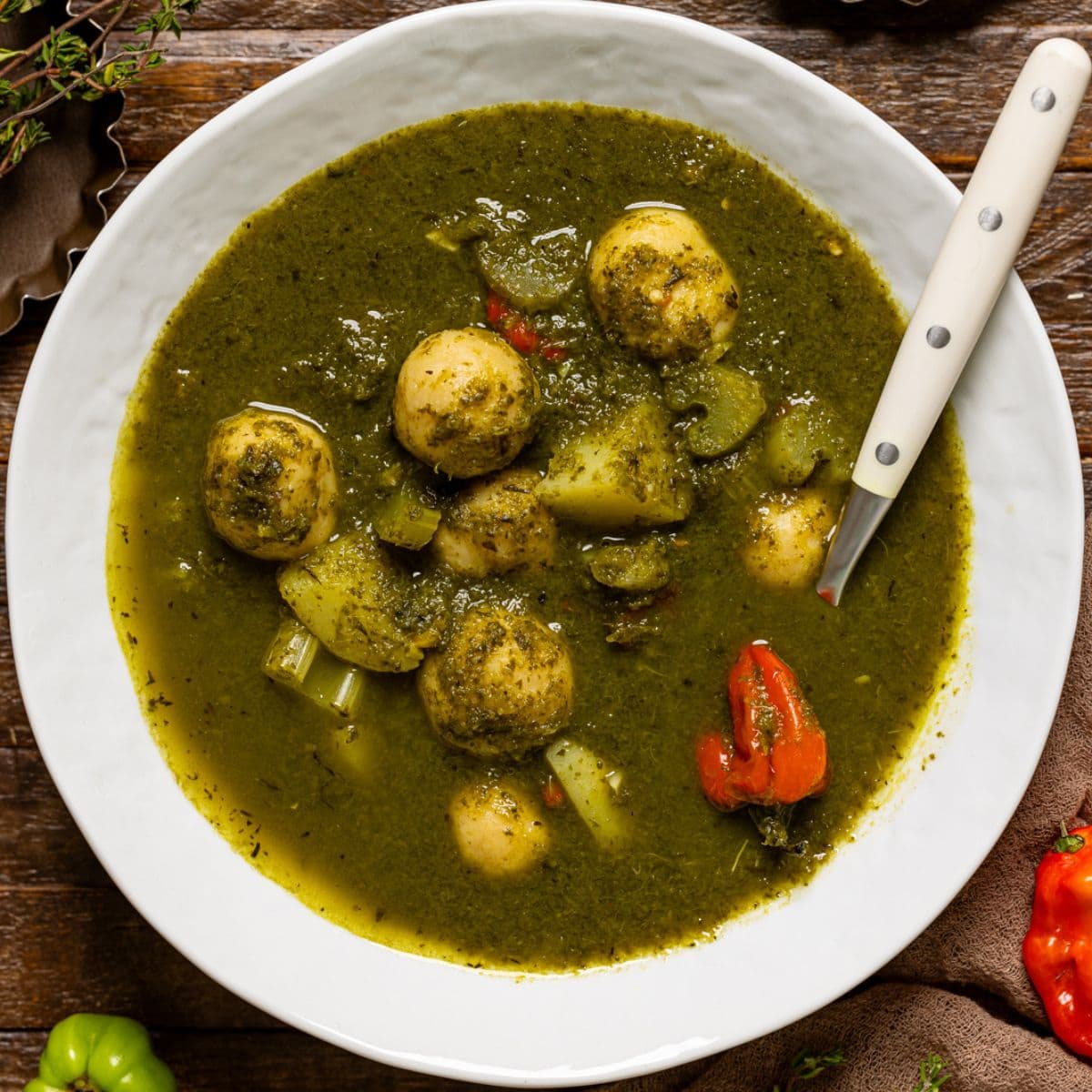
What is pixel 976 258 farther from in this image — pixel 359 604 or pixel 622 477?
pixel 359 604

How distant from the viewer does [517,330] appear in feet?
9.45

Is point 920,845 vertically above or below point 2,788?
above

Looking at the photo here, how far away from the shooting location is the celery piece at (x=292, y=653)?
2.89 meters

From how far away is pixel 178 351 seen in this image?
296 cm

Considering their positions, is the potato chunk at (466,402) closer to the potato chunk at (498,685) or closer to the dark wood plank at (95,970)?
the potato chunk at (498,685)

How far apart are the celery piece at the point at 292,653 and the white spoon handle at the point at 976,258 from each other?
1.54m

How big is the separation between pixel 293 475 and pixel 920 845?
2005 mm

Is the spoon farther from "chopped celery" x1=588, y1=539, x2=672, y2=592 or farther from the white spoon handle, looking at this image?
"chopped celery" x1=588, y1=539, x2=672, y2=592

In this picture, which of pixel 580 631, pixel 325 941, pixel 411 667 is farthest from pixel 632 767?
pixel 325 941

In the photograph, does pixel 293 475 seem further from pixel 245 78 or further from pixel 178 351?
pixel 245 78

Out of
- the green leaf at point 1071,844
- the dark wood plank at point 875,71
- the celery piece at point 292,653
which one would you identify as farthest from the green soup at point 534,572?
the green leaf at point 1071,844

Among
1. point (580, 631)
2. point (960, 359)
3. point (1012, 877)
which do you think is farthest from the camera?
point (1012, 877)

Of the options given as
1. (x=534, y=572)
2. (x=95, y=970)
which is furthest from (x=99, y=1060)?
(x=534, y=572)

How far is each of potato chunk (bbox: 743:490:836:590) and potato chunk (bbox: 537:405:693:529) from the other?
0.22 metres
